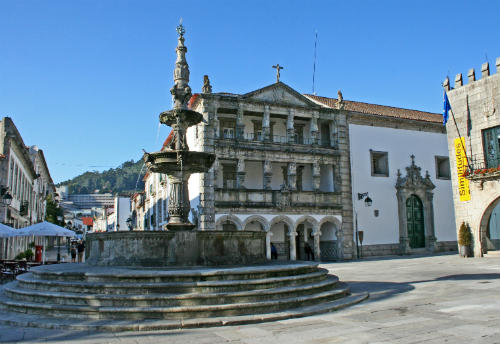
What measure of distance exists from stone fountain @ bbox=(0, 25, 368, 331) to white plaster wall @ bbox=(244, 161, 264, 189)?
17.2m

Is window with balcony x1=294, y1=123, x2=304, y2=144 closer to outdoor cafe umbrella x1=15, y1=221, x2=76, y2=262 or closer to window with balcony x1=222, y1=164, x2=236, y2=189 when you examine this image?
window with balcony x1=222, y1=164, x2=236, y2=189

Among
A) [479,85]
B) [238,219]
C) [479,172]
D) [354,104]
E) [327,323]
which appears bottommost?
[327,323]

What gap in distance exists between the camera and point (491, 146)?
73.3ft

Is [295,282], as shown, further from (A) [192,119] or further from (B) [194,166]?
(A) [192,119]

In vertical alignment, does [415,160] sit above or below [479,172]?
above

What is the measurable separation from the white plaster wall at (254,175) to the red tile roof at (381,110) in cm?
703

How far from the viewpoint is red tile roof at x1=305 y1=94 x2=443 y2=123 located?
32375mm

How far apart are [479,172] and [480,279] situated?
35.2 feet

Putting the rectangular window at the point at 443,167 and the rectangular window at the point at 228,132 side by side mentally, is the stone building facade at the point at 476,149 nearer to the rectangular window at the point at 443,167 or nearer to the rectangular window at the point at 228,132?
the rectangular window at the point at 443,167

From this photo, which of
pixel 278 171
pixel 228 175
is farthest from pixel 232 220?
pixel 278 171

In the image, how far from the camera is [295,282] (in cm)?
935

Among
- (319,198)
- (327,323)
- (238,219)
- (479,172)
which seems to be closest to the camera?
(327,323)

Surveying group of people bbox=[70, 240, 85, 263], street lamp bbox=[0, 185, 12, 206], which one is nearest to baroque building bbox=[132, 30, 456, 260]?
group of people bbox=[70, 240, 85, 263]

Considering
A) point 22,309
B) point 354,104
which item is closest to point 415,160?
point 354,104
